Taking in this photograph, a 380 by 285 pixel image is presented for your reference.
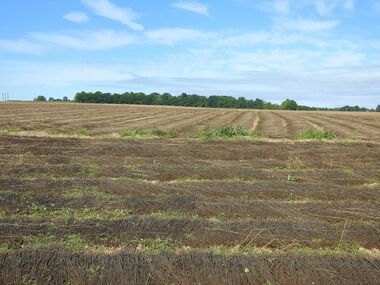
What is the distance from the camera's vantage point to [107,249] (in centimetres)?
634

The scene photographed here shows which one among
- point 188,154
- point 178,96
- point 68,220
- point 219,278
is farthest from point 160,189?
point 178,96

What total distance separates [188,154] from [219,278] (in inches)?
416

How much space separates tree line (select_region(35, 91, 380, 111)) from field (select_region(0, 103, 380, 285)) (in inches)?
4375

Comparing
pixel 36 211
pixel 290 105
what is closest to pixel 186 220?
pixel 36 211

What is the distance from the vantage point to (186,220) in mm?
7520

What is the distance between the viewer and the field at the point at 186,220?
564cm

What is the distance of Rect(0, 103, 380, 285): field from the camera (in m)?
5.64

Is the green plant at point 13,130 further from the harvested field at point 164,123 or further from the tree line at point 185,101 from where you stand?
the tree line at point 185,101

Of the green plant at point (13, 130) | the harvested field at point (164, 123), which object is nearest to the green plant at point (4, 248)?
the harvested field at point (164, 123)

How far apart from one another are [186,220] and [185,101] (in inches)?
4890

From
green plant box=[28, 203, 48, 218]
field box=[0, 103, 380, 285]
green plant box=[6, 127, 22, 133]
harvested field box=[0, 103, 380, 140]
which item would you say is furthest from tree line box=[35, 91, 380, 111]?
green plant box=[28, 203, 48, 218]

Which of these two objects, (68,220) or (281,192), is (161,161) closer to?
(281,192)

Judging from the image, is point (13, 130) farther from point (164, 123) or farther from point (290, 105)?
point (290, 105)

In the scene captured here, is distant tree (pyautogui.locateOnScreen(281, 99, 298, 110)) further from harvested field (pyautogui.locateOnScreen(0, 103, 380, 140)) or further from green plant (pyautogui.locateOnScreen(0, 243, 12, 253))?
green plant (pyautogui.locateOnScreen(0, 243, 12, 253))
